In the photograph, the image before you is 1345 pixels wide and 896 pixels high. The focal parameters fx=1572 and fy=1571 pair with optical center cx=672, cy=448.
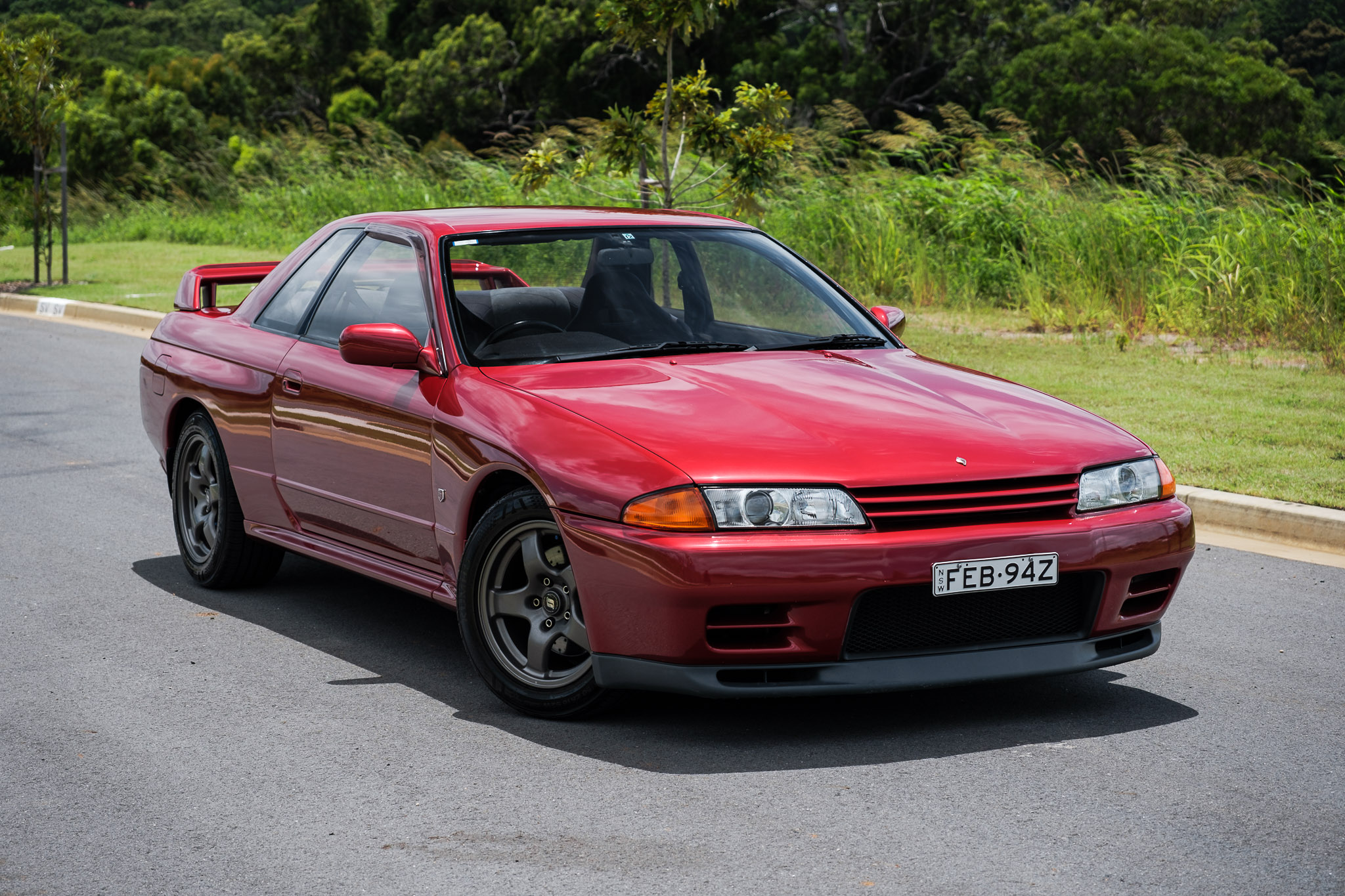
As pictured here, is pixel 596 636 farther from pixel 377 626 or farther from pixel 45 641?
pixel 45 641

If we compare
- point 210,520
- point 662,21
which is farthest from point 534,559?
point 662,21

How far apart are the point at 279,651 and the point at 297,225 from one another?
21.0 meters

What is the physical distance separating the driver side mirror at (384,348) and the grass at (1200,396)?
4.49 metres

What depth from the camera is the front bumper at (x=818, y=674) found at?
4199mm

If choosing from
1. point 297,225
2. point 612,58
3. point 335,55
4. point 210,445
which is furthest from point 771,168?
point 335,55

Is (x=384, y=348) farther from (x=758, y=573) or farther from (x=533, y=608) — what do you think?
(x=758, y=573)

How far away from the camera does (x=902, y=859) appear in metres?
3.58

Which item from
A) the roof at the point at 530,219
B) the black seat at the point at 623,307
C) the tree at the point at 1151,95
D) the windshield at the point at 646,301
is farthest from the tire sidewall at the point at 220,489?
the tree at the point at 1151,95

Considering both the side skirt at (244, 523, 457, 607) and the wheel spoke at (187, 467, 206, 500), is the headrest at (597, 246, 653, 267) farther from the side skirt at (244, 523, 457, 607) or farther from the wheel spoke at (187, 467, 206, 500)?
the wheel spoke at (187, 467, 206, 500)

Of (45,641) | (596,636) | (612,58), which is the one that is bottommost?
(45,641)

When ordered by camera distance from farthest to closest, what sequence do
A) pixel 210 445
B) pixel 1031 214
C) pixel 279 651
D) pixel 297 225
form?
pixel 297 225, pixel 1031 214, pixel 210 445, pixel 279 651

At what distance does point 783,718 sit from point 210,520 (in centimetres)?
286

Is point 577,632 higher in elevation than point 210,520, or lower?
higher

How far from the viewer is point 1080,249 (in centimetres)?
1505
